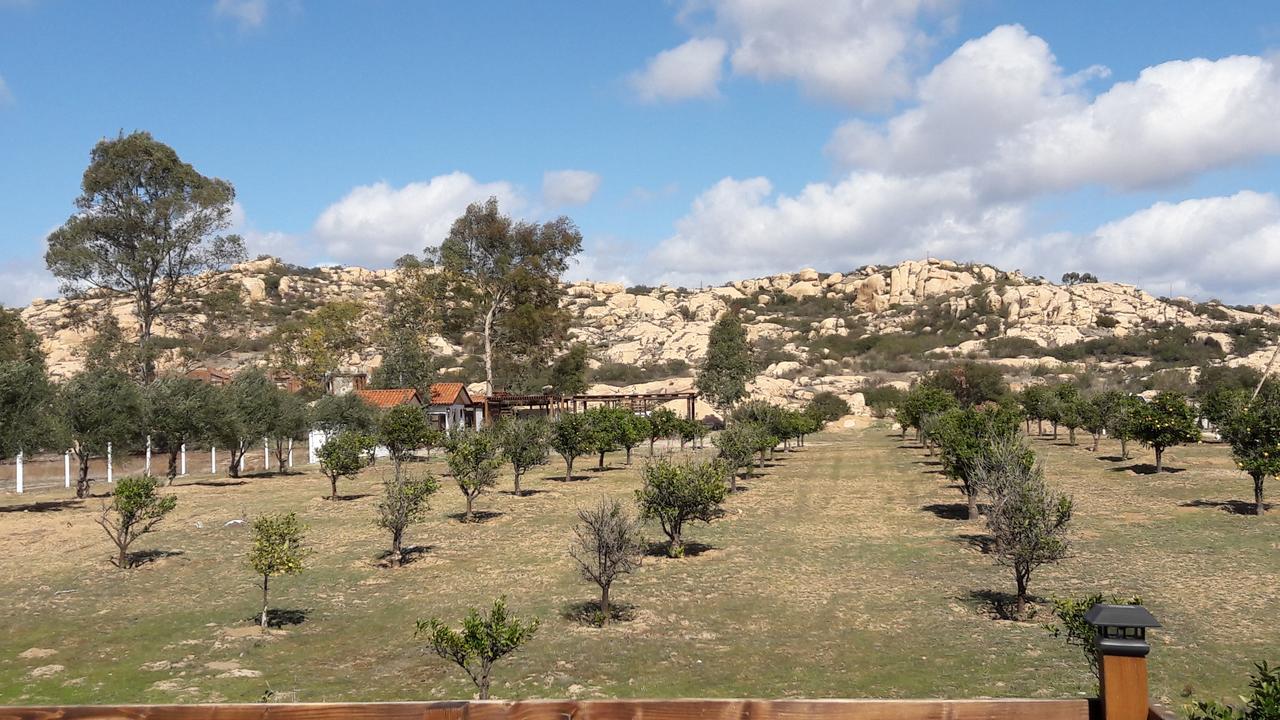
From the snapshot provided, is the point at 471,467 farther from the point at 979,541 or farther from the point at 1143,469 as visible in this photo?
the point at 1143,469

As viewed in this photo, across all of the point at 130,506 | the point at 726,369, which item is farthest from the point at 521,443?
the point at 726,369

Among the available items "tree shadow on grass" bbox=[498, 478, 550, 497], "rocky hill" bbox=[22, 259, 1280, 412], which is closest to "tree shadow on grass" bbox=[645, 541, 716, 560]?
"tree shadow on grass" bbox=[498, 478, 550, 497]

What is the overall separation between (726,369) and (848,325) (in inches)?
2517

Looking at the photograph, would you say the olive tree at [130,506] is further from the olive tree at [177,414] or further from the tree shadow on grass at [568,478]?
the tree shadow on grass at [568,478]

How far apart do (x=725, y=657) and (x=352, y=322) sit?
56.9m

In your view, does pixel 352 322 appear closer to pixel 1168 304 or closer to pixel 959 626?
pixel 959 626

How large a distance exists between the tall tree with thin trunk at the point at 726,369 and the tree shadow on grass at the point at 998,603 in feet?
182

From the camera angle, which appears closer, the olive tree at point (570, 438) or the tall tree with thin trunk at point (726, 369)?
the olive tree at point (570, 438)

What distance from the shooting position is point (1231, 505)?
2775 centimetres

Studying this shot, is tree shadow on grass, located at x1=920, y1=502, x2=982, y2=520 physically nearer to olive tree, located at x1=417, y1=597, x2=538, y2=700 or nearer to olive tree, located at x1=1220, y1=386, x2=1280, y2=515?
olive tree, located at x1=1220, y1=386, x2=1280, y2=515

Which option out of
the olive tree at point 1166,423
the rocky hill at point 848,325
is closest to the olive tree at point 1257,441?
the olive tree at point 1166,423

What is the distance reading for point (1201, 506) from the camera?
91.4 feet

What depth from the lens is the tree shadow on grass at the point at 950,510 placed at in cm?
2741

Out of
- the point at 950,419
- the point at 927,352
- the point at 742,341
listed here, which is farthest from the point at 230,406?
the point at 927,352
